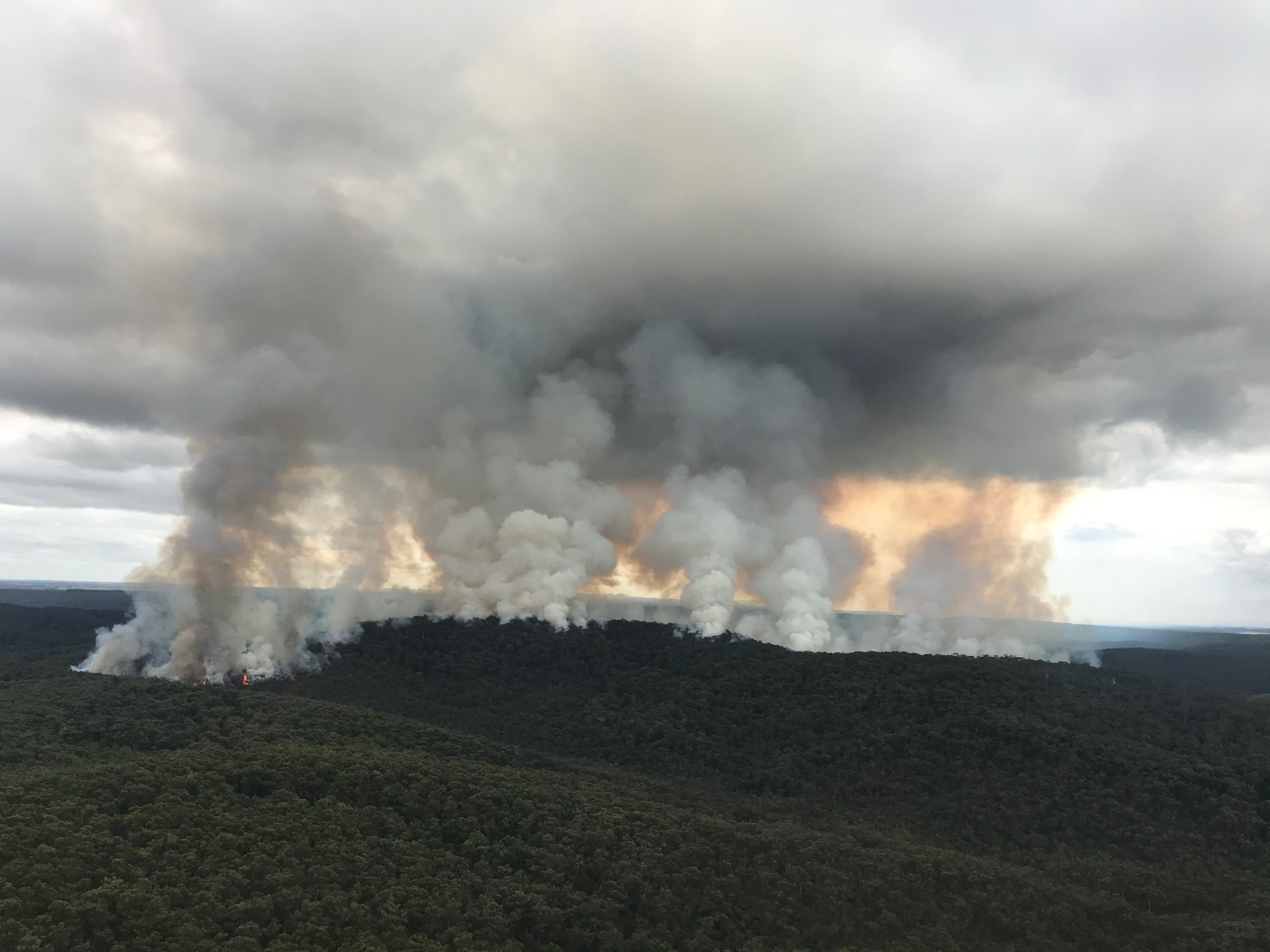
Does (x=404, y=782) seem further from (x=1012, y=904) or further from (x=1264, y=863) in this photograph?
(x=1264, y=863)

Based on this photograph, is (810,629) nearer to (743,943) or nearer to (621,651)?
(621,651)

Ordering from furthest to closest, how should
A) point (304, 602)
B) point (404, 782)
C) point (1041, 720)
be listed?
point (304, 602)
point (1041, 720)
point (404, 782)

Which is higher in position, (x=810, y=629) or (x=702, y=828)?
(x=810, y=629)

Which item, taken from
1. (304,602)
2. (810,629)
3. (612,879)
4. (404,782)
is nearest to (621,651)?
(810,629)

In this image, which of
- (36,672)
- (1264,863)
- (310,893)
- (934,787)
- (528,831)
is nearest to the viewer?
(310,893)

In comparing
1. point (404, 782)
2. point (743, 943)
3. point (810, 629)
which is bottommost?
point (743, 943)

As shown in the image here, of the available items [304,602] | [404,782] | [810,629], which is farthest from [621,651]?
[404,782]

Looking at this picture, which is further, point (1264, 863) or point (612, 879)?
point (1264, 863)
